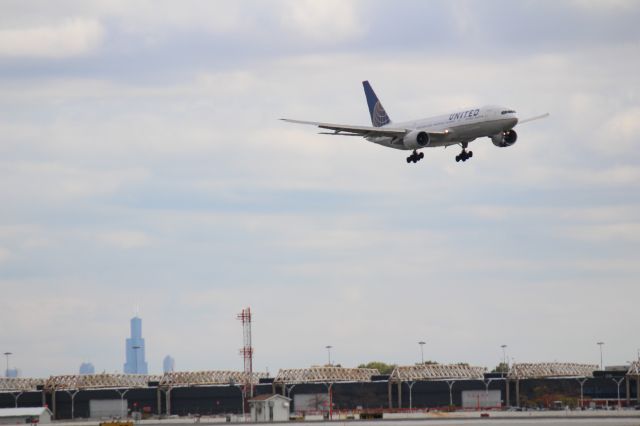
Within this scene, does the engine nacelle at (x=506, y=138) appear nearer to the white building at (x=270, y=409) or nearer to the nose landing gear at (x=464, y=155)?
the nose landing gear at (x=464, y=155)

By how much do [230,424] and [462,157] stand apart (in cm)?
4694

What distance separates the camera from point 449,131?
160 m

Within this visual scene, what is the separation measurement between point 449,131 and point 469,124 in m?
3.00

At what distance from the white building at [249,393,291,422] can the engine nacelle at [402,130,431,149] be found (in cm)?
4721

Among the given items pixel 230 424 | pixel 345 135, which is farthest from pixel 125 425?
pixel 345 135

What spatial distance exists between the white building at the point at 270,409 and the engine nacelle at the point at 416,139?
47.2m

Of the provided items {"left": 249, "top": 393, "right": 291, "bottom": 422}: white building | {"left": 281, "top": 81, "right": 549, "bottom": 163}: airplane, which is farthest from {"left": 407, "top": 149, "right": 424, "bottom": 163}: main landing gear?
{"left": 249, "top": 393, "right": 291, "bottom": 422}: white building

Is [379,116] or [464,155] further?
[379,116]

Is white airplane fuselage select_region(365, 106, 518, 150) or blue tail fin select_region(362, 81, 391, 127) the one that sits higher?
blue tail fin select_region(362, 81, 391, 127)

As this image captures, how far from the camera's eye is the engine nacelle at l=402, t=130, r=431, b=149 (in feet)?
525

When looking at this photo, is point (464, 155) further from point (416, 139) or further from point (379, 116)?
point (379, 116)

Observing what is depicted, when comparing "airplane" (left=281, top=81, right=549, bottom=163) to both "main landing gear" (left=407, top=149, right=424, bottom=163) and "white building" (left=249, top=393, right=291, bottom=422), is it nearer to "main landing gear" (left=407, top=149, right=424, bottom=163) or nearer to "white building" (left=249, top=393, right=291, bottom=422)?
"main landing gear" (left=407, top=149, right=424, bottom=163)

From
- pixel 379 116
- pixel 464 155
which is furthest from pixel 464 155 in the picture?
pixel 379 116

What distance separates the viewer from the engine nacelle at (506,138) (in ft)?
527
